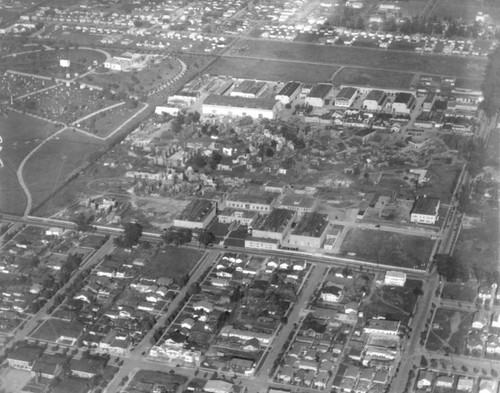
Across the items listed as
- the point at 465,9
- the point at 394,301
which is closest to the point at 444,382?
the point at 394,301

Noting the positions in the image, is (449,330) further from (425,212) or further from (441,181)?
(441,181)

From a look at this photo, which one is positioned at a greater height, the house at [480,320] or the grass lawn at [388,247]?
the house at [480,320]

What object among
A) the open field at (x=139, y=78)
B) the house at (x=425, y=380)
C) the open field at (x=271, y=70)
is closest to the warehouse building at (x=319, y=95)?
the open field at (x=271, y=70)

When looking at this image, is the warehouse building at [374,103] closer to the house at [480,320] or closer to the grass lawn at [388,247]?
the grass lawn at [388,247]

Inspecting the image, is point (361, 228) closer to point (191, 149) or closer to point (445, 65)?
point (191, 149)

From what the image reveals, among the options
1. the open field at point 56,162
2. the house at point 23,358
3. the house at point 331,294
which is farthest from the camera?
the open field at point 56,162

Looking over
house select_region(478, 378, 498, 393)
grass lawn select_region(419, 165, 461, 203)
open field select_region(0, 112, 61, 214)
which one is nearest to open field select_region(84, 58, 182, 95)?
open field select_region(0, 112, 61, 214)

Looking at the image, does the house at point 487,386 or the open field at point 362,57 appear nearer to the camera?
the house at point 487,386
